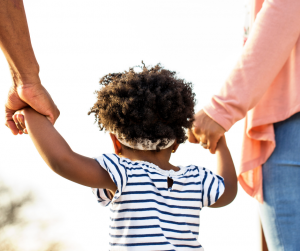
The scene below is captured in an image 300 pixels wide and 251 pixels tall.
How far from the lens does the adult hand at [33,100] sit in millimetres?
1219

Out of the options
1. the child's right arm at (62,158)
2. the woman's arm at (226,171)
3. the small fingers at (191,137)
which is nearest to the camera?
the child's right arm at (62,158)

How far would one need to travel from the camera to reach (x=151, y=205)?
1.25 metres

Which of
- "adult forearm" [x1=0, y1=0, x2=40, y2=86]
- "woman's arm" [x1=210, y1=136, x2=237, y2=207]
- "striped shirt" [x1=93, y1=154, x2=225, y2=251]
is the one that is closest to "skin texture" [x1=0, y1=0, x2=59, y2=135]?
"adult forearm" [x1=0, y1=0, x2=40, y2=86]

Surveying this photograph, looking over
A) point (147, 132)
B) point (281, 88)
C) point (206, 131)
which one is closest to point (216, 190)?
point (206, 131)

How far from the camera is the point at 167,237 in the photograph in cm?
127

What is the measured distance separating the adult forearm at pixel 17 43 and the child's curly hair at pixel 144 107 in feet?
1.07

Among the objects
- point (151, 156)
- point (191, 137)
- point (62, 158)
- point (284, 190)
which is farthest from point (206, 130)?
point (62, 158)

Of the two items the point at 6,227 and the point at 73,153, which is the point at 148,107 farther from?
the point at 6,227

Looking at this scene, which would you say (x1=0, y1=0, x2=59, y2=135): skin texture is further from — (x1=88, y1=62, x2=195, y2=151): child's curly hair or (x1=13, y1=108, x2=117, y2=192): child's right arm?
(x1=88, y1=62, x2=195, y2=151): child's curly hair

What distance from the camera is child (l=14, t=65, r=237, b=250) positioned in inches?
47.2

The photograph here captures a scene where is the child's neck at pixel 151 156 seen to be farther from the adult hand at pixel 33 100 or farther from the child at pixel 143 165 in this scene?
the adult hand at pixel 33 100

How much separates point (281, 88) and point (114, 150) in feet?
2.69

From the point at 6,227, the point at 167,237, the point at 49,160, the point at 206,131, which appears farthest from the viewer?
the point at 6,227

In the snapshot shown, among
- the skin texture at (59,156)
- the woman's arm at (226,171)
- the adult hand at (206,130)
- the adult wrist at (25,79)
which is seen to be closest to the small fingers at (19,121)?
the skin texture at (59,156)
